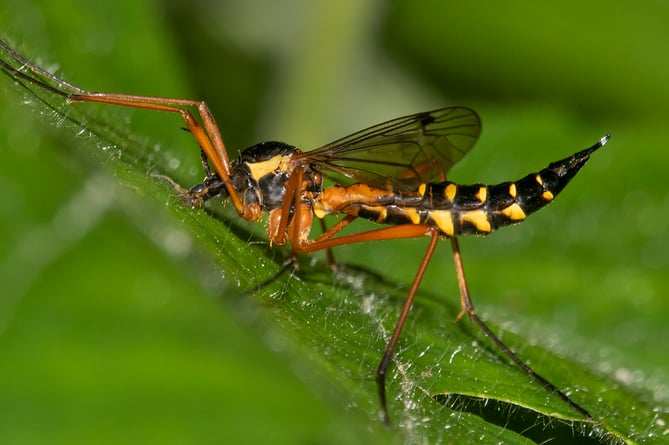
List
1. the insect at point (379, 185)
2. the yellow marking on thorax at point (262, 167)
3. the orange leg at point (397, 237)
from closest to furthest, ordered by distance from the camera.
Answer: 1. the orange leg at point (397, 237)
2. the insect at point (379, 185)
3. the yellow marking on thorax at point (262, 167)

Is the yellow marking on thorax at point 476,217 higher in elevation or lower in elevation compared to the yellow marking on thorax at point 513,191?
lower

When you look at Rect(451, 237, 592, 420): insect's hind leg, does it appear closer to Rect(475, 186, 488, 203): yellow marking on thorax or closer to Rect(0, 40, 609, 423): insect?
Rect(0, 40, 609, 423): insect

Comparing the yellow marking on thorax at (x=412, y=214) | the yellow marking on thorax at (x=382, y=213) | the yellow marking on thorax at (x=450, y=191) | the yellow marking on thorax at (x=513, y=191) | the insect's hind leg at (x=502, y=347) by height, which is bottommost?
the insect's hind leg at (x=502, y=347)

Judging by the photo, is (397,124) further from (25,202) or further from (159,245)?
(159,245)

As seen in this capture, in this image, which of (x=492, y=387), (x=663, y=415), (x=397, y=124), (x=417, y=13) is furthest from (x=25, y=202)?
(x=417, y=13)

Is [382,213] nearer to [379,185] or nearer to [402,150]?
[379,185]

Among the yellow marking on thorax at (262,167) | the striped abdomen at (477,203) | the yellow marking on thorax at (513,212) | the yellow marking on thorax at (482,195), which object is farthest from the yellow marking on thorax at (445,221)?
the yellow marking on thorax at (262,167)

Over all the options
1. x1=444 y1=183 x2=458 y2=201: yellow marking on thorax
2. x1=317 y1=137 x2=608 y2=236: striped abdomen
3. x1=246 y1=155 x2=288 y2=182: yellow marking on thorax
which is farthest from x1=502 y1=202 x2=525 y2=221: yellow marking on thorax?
x1=246 y1=155 x2=288 y2=182: yellow marking on thorax

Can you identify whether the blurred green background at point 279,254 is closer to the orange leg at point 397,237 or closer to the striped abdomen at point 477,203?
the orange leg at point 397,237

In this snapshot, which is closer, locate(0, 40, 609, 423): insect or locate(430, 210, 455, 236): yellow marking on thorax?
locate(0, 40, 609, 423): insect
